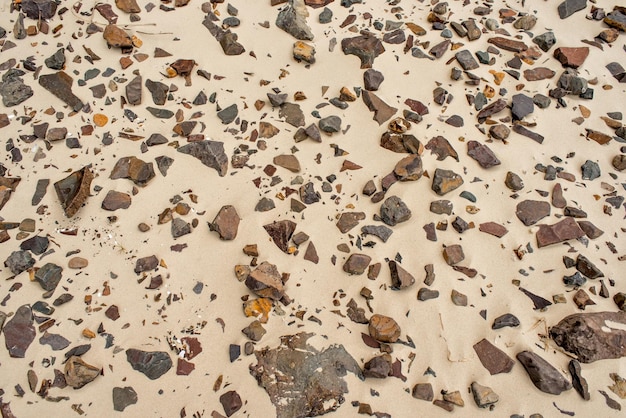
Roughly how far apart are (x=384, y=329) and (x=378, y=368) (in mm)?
168

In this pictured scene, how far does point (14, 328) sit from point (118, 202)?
2.30 feet

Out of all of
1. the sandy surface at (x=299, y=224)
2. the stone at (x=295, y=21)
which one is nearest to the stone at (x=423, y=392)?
the sandy surface at (x=299, y=224)

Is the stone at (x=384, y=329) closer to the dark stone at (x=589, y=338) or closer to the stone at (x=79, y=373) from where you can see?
the dark stone at (x=589, y=338)

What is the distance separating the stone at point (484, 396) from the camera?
1.91 metres

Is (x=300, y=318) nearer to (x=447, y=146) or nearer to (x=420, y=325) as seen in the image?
(x=420, y=325)

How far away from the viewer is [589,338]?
2.01 metres

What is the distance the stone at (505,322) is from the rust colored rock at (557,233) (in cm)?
42

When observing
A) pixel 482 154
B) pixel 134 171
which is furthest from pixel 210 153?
pixel 482 154

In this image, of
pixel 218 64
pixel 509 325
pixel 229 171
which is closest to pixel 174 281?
pixel 229 171

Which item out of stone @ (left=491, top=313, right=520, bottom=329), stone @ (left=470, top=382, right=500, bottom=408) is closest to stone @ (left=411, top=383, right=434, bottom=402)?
stone @ (left=470, top=382, right=500, bottom=408)

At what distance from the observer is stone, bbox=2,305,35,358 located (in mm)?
2014

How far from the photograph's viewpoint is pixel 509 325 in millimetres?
2078

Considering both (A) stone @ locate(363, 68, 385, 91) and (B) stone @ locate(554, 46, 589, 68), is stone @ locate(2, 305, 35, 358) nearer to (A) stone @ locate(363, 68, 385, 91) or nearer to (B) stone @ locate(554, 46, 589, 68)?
(A) stone @ locate(363, 68, 385, 91)

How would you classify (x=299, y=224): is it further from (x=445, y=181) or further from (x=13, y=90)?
(x=13, y=90)
